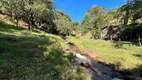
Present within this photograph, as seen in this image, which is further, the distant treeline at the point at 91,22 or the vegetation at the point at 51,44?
the distant treeline at the point at 91,22

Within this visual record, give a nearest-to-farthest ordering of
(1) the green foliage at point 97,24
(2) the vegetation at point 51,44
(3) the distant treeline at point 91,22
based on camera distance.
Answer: (2) the vegetation at point 51,44 → (3) the distant treeline at point 91,22 → (1) the green foliage at point 97,24

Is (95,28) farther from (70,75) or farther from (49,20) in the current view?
(70,75)

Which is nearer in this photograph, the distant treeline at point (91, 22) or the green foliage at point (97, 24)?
the distant treeline at point (91, 22)

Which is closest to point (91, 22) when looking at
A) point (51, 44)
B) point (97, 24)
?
point (97, 24)

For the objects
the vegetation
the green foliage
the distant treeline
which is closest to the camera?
the vegetation

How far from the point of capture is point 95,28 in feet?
186

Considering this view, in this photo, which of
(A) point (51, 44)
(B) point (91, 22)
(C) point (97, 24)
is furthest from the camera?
(B) point (91, 22)

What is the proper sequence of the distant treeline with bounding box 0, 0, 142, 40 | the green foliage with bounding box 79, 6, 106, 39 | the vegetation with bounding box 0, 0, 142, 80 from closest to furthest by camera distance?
the vegetation with bounding box 0, 0, 142, 80 < the distant treeline with bounding box 0, 0, 142, 40 < the green foliage with bounding box 79, 6, 106, 39

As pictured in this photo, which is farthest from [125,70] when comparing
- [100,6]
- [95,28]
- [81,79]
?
[100,6]

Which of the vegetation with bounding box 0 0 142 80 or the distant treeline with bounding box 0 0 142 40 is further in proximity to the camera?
the distant treeline with bounding box 0 0 142 40

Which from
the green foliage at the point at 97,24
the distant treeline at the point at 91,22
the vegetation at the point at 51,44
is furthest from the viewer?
the green foliage at the point at 97,24

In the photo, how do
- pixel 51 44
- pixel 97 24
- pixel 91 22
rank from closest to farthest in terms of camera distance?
pixel 51 44 < pixel 97 24 < pixel 91 22

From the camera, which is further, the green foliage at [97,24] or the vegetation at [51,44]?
the green foliage at [97,24]

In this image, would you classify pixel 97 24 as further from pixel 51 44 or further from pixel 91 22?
pixel 51 44
